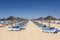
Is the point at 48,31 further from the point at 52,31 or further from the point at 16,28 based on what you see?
the point at 16,28

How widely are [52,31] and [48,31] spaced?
568 millimetres

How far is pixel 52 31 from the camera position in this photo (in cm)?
1698

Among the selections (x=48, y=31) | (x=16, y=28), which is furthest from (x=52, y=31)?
(x=16, y=28)

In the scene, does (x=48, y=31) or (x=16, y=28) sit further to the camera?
(x=16, y=28)

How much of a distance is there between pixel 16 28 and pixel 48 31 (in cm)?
543

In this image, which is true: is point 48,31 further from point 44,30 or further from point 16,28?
point 16,28

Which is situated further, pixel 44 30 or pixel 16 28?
pixel 16 28

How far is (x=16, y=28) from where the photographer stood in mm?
20078

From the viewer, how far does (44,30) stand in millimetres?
17875

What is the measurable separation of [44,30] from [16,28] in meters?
4.71

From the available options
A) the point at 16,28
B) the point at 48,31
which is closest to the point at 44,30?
the point at 48,31

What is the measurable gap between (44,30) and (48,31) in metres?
0.78

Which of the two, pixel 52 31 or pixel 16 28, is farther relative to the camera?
pixel 16 28

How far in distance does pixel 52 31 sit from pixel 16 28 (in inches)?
236
